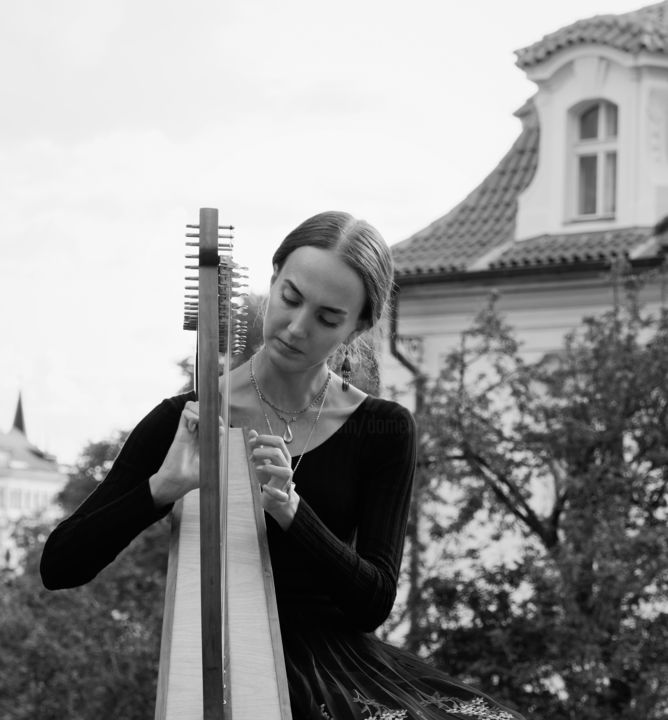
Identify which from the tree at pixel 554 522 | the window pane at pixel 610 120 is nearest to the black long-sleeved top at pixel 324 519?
the tree at pixel 554 522

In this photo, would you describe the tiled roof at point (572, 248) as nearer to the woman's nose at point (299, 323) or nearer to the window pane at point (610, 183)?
the window pane at point (610, 183)

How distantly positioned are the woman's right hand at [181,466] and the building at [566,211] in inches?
398

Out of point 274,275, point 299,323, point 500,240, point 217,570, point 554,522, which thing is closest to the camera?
point 217,570

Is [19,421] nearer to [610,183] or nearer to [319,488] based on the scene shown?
[610,183]

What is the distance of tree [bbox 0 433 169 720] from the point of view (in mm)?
8391

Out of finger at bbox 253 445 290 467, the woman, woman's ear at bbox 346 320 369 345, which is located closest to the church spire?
the woman

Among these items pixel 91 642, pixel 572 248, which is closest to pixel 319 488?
pixel 91 642

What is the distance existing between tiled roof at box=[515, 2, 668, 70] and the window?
23.5 inches

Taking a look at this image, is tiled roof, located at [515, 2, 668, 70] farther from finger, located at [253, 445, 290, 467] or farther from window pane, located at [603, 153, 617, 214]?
finger, located at [253, 445, 290, 467]

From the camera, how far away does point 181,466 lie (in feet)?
9.35

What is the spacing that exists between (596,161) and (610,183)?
9.9 inches

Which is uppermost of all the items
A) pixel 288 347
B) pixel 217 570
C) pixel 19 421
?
pixel 19 421

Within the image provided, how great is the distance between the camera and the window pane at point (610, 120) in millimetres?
13758

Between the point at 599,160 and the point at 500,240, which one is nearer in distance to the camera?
the point at 599,160
